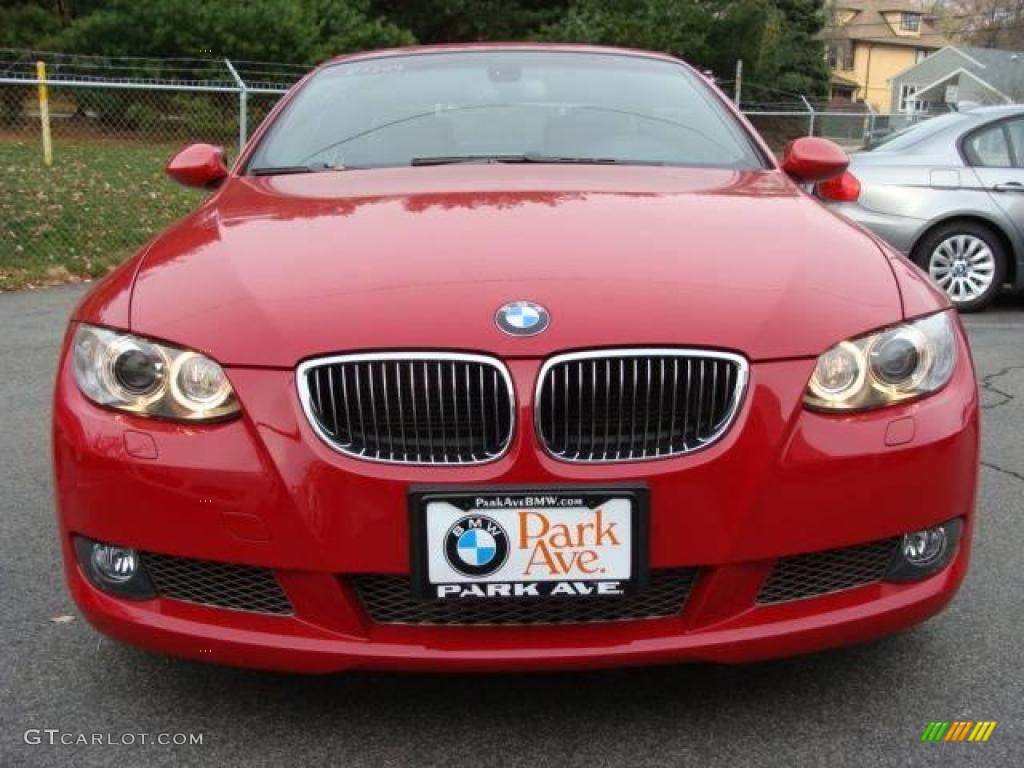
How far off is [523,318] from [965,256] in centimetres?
635

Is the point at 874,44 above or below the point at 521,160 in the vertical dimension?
below

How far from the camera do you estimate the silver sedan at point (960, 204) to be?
754 centimetres

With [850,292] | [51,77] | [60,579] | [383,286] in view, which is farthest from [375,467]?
[51,77]

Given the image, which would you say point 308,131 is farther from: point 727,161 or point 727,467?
point 727,467

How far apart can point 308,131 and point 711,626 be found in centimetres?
216

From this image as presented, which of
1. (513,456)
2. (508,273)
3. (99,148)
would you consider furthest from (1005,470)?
(99,148)

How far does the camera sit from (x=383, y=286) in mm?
2225

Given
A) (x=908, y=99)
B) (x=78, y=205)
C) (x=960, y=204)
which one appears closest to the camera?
(x=960, y=204)

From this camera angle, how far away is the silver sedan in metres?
7.54

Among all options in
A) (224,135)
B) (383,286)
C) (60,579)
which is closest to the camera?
(383,286)

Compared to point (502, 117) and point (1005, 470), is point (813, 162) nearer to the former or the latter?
point (502, 117)

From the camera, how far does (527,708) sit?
2379mm

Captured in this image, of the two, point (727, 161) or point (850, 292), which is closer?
point (850, 292)

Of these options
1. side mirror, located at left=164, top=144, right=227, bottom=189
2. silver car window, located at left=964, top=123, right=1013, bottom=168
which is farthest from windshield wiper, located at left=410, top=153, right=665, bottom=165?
silver car window, located at left=964, top=123, right=1013, bottom=168
